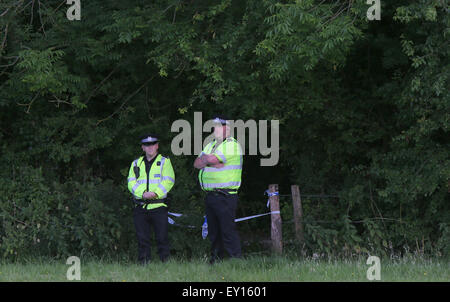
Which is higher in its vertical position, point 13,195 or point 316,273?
point 13,195

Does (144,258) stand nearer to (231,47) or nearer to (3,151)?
(231,47)

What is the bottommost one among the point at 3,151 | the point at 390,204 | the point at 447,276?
the point at 447,276

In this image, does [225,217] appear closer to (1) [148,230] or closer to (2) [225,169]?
(2) [225,169]

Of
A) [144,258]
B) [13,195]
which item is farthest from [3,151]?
[144,258]

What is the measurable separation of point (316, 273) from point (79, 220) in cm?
482

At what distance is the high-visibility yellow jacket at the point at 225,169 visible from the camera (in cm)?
887

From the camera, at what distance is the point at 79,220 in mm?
11039

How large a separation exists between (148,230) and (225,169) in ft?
5.16

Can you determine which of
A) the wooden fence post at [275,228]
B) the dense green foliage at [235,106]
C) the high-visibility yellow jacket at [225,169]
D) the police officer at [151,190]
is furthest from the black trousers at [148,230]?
the wooden fence post at [275,228]

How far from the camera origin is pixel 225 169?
29.5 ft

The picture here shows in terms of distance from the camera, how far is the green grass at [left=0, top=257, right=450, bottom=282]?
7523mm

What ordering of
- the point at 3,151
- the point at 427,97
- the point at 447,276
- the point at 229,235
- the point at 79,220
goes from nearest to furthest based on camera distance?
the point at 447,276, the point at 229,235, the point at 427,97, the point at 79,220, the point at 3,151

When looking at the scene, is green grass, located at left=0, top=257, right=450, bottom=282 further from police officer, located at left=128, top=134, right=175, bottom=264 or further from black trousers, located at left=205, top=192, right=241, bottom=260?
police officer, located at left=128, top=134, right=175, bottom=264

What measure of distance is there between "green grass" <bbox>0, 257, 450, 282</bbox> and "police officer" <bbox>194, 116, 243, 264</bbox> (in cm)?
60
